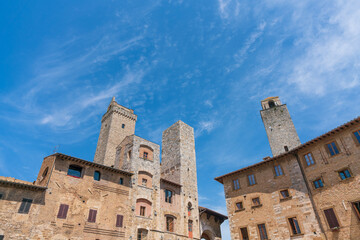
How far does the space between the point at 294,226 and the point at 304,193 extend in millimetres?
3343

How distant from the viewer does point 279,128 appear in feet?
136

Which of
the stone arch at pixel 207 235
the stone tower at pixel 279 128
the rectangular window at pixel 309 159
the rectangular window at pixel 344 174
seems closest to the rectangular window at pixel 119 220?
the stone arch at pixel 207 235

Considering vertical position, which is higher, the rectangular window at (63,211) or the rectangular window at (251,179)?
the rectangular window at (251,179)

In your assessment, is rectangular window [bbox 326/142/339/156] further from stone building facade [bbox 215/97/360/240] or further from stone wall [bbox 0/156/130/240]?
stone wall [bbox 0/156/130/240]

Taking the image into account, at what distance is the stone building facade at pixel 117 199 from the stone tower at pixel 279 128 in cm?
1430

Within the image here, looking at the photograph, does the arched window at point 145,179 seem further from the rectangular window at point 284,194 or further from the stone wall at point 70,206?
the rectangular window at point 284,194

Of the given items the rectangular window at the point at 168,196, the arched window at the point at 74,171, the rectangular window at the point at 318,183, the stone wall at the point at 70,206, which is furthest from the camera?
the rectangular window at the point at 168,196

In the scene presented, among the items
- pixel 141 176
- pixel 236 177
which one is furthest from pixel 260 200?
pixel 141 176

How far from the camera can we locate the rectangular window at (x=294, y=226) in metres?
22.6

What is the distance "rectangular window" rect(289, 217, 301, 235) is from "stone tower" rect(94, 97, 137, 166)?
100 feet

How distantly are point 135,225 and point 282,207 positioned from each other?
15.6 metres

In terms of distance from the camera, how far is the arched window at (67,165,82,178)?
23.8 m

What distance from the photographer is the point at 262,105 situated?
48.2 m

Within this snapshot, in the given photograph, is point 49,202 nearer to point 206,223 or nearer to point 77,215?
point 77,215
